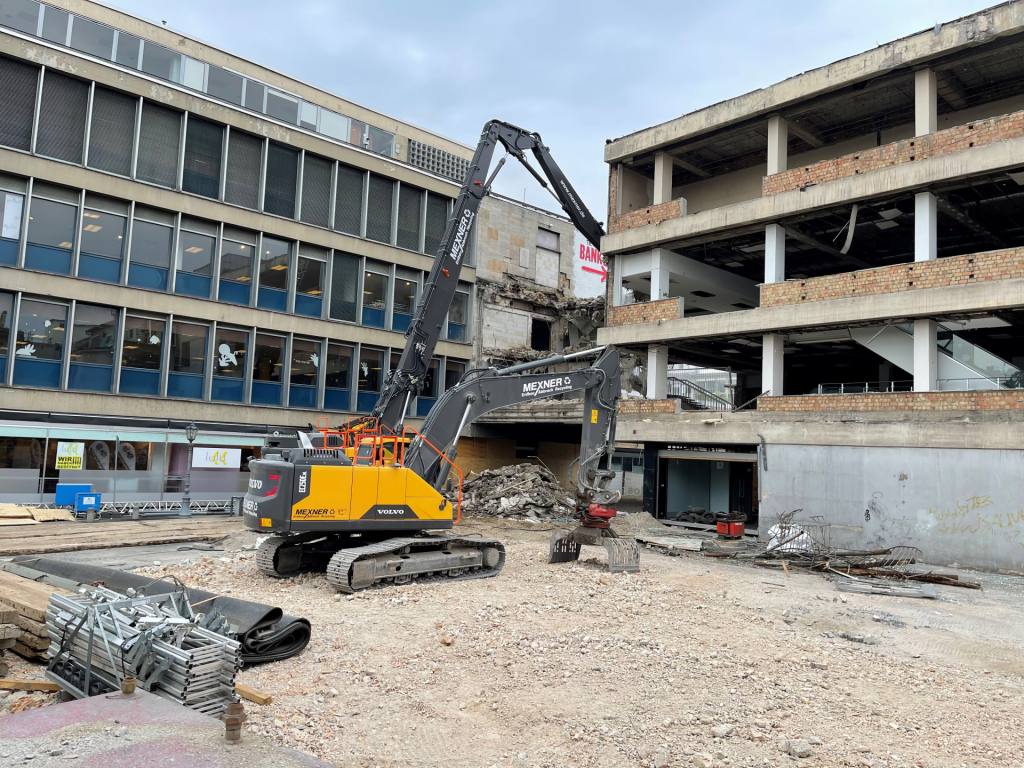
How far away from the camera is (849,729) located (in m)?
6.48

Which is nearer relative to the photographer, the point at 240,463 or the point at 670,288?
the point at 240,463

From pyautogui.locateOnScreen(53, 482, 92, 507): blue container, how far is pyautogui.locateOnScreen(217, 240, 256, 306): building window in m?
7.95

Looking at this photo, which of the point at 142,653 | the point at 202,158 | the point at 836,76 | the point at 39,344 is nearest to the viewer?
the point at 142,653

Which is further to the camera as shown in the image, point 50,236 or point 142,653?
point 50,236

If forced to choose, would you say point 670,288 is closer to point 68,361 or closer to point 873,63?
point 873,63

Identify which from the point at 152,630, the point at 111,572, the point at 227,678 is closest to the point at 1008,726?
the point at 227,678

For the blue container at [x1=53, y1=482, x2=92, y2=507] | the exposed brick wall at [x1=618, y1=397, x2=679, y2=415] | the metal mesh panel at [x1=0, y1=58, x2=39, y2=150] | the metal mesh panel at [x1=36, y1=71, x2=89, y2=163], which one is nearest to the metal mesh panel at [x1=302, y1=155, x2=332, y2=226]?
the metal mesh panel at [x1=36, y1=71, x2=89, y2=163]

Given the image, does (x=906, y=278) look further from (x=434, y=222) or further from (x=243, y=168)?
(x=243, y=168)

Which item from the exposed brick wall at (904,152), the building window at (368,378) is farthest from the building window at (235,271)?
the exposed brick wall at (904,152)

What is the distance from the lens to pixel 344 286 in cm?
2964

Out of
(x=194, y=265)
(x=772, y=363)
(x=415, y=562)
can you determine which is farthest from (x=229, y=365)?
(x=772, y=363)

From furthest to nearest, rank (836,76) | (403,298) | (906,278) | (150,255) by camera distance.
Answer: (403,298) → (150,255) → (836,76) → (906,278)

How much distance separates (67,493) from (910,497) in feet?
77.3

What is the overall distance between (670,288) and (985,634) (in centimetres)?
1997
